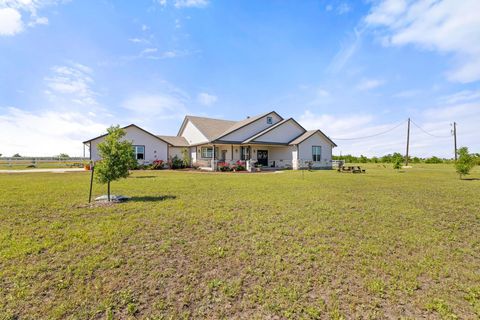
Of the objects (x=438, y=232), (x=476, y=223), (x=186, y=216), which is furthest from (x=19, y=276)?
(x=476, y=223)

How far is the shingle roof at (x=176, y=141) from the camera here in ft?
103

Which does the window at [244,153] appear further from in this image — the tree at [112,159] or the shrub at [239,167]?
the tree at [112,159]

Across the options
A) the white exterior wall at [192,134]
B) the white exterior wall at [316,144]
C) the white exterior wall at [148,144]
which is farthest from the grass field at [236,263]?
the white exterior wall at [192,134]

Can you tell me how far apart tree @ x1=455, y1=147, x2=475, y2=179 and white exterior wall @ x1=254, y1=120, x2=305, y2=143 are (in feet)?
52.4

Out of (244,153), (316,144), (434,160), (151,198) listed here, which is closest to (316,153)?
(316,144)

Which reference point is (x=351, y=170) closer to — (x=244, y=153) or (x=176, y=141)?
(x=244, y=153)

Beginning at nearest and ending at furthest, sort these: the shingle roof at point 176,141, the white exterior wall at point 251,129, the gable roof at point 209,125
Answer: the white exterior wall at point 251,129, the gable roof at point 209,125, the shingle roof at point 176,141

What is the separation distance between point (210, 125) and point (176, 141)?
5274 millimetres

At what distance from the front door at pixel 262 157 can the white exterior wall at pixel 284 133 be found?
7.01 ft

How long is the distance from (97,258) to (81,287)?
829 mm

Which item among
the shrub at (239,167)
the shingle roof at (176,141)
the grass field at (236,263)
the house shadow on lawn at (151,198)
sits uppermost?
the shingle roof at (176,141)

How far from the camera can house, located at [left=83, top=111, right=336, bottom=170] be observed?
27172 millimetres

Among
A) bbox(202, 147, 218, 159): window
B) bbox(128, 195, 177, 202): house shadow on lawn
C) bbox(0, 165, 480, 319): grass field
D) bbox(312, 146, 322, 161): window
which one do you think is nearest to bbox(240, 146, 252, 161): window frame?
bbox(202, 147, 218, 159): window

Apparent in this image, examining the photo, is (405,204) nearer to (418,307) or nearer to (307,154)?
(418,307)
